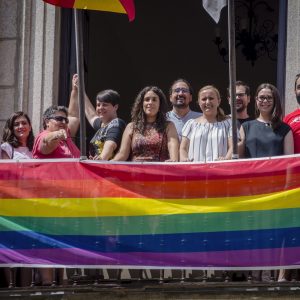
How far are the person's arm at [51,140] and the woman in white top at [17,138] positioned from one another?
1.65 feet

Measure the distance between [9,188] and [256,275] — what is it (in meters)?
2.42

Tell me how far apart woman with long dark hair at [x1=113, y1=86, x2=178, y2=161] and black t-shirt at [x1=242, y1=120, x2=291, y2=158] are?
2.27 ft

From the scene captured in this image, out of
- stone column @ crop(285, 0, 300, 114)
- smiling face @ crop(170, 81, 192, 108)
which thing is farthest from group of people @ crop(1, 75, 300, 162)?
stone column @ crop(285, 0, 300, 114)

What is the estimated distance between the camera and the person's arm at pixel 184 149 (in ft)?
29.3

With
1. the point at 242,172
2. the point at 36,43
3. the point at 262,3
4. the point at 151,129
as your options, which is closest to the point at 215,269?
the point at 242,172

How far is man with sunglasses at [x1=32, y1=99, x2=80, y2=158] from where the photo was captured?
29.6 ft

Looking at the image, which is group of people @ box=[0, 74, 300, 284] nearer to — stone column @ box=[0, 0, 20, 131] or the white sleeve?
the white sleeve

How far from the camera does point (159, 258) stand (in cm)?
850

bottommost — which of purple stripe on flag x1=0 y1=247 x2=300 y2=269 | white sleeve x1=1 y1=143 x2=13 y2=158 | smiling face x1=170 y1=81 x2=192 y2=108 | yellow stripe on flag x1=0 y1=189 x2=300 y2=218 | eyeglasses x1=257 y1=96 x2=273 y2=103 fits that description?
purple stripe on flag x1=0 y1=247 x2=300 y2=269

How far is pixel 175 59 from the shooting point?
693 inches

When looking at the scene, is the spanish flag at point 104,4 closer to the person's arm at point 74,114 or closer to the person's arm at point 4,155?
the person's arm at point 74,114

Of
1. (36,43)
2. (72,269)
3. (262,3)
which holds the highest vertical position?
(262,3)

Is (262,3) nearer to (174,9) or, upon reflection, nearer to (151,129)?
(174,9)

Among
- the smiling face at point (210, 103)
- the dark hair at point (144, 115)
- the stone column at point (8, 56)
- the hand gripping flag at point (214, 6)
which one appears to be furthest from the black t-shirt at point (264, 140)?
the stone column at point (8, 56)
